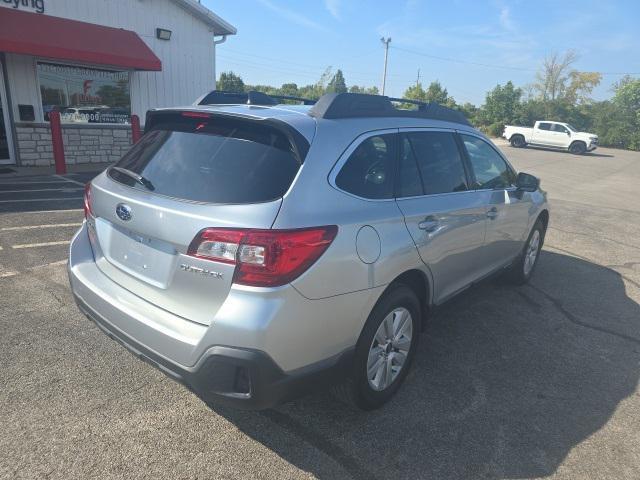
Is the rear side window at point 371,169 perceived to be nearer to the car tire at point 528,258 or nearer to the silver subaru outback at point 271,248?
the silver subaru outback at point 271,248

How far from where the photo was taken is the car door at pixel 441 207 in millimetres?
2992

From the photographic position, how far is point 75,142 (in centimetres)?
1224

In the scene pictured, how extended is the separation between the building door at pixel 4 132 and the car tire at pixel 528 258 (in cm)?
1172

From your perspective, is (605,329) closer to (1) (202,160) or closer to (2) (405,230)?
(2) (405,230)

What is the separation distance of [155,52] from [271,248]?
13566mm

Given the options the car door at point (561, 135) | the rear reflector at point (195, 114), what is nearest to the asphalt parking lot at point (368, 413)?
the rear reflector at point (195, 114)

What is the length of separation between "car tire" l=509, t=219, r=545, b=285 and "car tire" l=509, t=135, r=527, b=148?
3033cm

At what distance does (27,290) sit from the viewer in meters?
4.37

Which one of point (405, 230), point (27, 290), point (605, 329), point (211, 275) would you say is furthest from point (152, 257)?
point (605, 329)

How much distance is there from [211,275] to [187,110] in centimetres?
113

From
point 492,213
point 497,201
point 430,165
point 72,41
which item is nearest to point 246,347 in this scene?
point 430,165

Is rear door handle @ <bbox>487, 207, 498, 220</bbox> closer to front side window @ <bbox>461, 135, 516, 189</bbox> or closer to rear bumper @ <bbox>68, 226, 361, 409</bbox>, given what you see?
front side window @ <bbox>461, 135, 516, 189</bbox>

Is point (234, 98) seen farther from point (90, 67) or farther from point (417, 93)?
point (417, 93)

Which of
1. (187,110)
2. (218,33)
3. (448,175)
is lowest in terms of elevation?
(448,175)
